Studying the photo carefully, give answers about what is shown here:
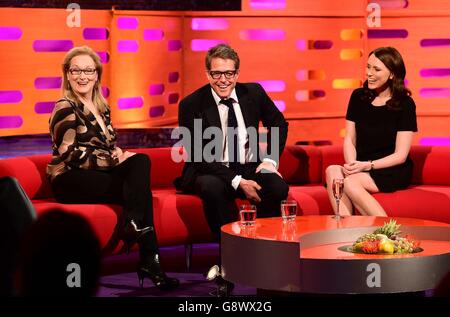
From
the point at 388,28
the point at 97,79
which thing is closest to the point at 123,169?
the point at 97,79

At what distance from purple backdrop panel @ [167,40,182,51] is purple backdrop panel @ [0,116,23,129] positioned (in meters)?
1.27

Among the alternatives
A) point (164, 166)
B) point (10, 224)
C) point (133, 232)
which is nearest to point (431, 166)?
point (164, 166)

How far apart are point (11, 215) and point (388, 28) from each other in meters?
5.56

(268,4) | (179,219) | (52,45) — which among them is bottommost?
(179,219)

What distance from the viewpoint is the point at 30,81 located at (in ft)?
19.7

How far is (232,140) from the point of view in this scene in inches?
199

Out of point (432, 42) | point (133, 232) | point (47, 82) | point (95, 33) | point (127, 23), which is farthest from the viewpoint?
point (432, 42)

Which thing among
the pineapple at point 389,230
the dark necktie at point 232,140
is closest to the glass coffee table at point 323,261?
the pineapple at point 389,230

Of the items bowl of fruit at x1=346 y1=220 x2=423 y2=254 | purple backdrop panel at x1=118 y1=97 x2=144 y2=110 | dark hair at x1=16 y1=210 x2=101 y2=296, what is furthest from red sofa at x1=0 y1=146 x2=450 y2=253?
dark hair at x1=16 y1=210 x2=101 y2=296

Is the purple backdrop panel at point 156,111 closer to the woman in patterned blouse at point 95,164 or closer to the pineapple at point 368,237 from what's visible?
the woman in patterned blouse at point 95,164

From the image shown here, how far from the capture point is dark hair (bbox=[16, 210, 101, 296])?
1269 mm

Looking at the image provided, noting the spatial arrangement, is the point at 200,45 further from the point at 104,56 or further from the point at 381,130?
the point at 381,130

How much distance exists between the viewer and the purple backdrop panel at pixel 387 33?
6.84 metres

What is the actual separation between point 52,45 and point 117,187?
1719 mm
